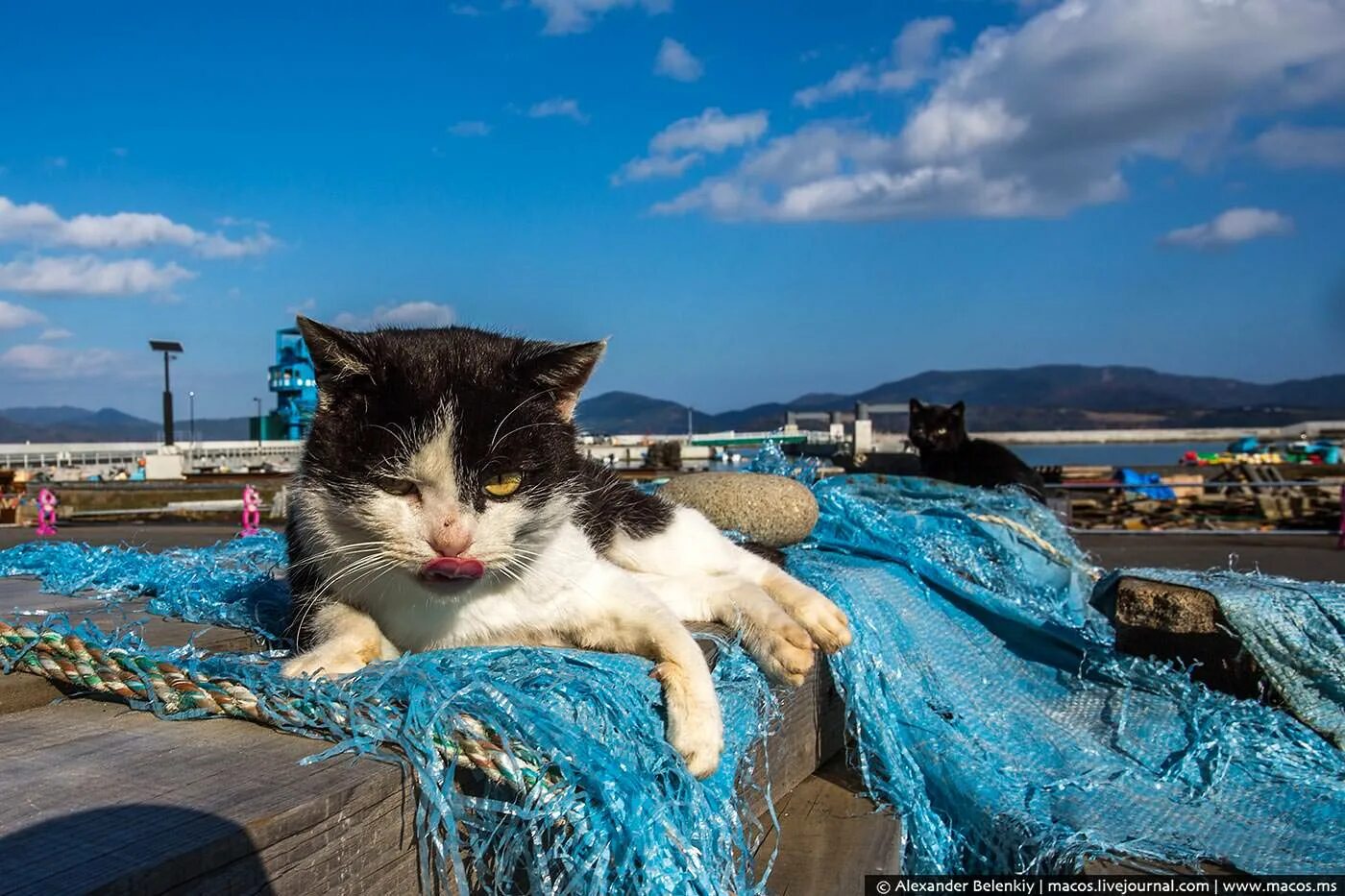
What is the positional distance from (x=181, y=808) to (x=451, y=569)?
0.64 meters

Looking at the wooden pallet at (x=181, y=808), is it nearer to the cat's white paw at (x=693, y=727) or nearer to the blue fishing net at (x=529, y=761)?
the blue fishing net at (x=529, y=761)

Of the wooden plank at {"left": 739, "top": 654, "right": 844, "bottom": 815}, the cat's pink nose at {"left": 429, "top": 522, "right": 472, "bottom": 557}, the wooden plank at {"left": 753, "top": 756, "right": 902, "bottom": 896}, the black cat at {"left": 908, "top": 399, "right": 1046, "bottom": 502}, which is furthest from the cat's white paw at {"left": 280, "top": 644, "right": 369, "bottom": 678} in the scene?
the black cat at {"left": 908, "top": 399, "right": 1046, "bottom": 502}

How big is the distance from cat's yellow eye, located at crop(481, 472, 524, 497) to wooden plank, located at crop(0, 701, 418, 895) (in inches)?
24.3

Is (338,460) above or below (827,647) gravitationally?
above

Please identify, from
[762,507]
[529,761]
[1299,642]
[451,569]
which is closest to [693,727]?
[529,761]

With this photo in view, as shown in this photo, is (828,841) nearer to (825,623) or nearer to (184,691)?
(825,623)

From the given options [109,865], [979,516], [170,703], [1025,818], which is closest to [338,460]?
[170,703]

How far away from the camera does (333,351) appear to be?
1.90m

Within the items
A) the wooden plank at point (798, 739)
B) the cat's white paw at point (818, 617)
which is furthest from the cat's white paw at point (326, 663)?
the cat's white paw at point (818, 617)

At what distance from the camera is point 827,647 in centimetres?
238

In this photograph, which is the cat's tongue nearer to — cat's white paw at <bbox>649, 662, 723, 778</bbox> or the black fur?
the black fur

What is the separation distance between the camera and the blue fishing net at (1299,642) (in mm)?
3031

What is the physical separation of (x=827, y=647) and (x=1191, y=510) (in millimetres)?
14698

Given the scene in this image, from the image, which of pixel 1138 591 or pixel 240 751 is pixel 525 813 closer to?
pixel 240 751
